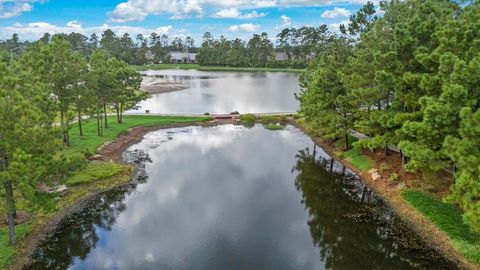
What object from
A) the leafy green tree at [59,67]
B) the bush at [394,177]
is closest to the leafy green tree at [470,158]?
the bush at [394,177]

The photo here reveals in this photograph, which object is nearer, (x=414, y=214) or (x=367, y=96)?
(x=414, y=214)

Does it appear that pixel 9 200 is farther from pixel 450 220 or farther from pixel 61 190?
pixel 450 220

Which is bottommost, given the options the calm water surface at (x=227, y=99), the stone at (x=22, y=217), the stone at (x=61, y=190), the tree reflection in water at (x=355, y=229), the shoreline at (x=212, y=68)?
the tree reflection in water at (x=355, y=229)

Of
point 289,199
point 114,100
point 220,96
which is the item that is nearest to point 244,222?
point 289,199

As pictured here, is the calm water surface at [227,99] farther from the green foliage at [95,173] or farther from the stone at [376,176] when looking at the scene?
the stone at [376,176]

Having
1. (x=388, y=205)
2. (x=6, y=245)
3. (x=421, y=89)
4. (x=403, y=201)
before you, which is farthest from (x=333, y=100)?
(x=6, y=245)

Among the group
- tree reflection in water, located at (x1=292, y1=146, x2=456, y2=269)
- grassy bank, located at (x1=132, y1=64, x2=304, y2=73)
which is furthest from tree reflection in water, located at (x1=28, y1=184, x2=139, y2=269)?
grassy bank, located at (x1=132, y1=64, x2=304, y2=73)

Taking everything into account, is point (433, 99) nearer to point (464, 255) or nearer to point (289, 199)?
point (464, 255)
